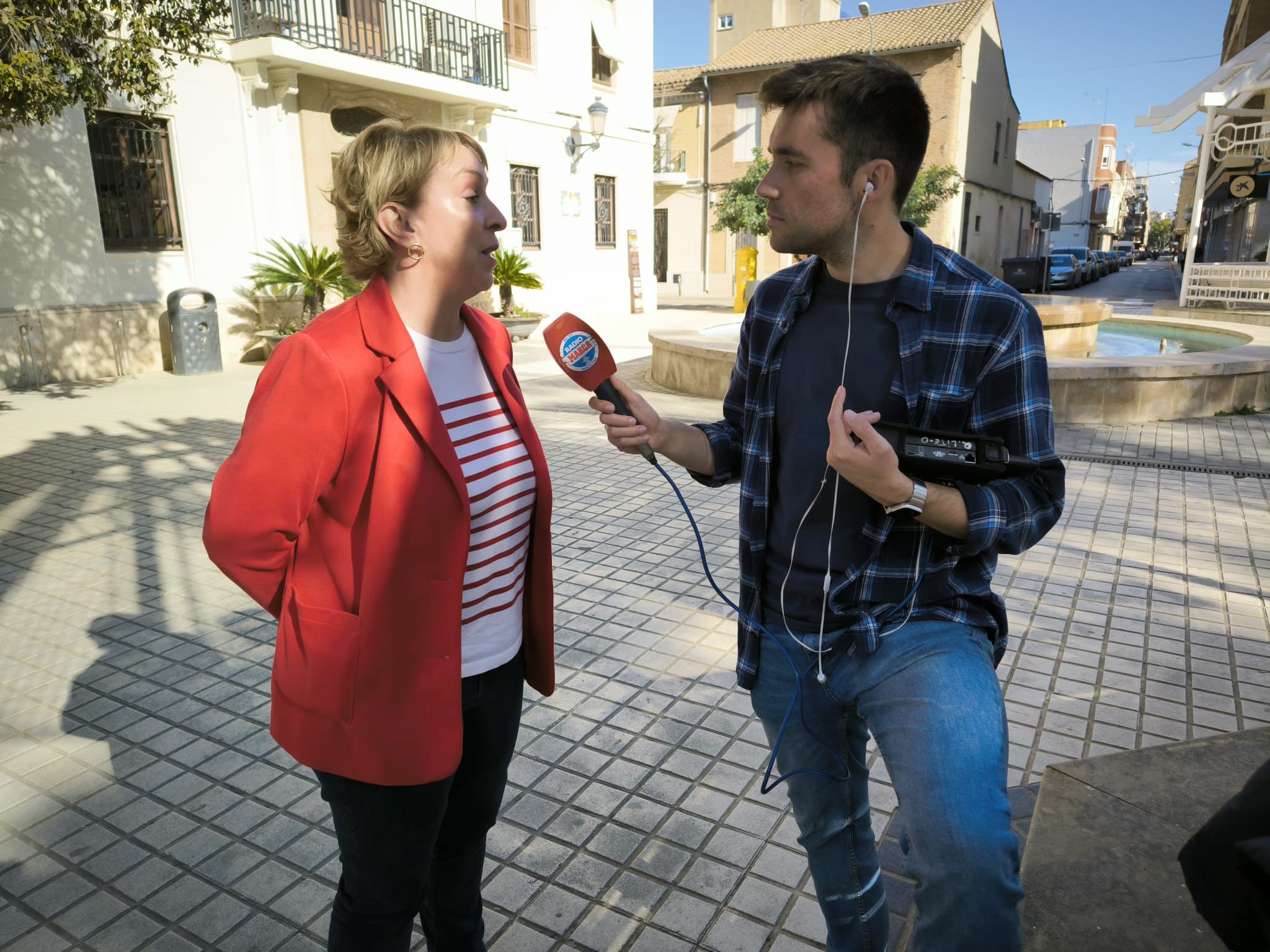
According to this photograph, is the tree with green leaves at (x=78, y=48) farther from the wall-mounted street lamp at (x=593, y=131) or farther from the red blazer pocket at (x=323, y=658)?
the wall-mounted street lamp at (x=593, y=131)

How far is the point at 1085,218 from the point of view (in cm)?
6831

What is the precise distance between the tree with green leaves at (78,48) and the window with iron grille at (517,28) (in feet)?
37.5

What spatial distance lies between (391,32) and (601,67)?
23.7ft

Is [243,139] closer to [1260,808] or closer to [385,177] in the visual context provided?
[385,177]

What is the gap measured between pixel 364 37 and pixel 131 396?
8.55m

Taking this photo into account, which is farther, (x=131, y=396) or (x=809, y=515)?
(x=131, y=396)

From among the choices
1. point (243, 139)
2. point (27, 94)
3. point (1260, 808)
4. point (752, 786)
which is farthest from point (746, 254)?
point (1260, 808)

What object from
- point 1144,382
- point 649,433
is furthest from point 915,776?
point 1144,382

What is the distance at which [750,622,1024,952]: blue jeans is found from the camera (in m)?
1.44

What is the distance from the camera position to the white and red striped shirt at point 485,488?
1810 millimetres

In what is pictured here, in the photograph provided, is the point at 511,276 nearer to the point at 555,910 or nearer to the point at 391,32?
the point at 391,32

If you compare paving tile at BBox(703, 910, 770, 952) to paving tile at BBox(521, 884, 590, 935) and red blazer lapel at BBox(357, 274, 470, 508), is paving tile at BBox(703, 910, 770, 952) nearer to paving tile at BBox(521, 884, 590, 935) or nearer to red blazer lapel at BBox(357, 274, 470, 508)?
paving tile at BBox(521, 884, 590, 935)

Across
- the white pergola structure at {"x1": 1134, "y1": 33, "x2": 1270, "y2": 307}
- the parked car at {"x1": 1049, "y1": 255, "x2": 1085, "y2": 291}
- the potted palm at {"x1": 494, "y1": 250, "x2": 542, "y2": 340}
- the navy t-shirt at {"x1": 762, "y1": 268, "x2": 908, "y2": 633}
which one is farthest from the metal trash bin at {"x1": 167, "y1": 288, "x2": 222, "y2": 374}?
the parked car at {"x1": 1049, "y1": 255, "x2": 1085, "y2": 291}

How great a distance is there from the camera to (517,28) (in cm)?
1872
